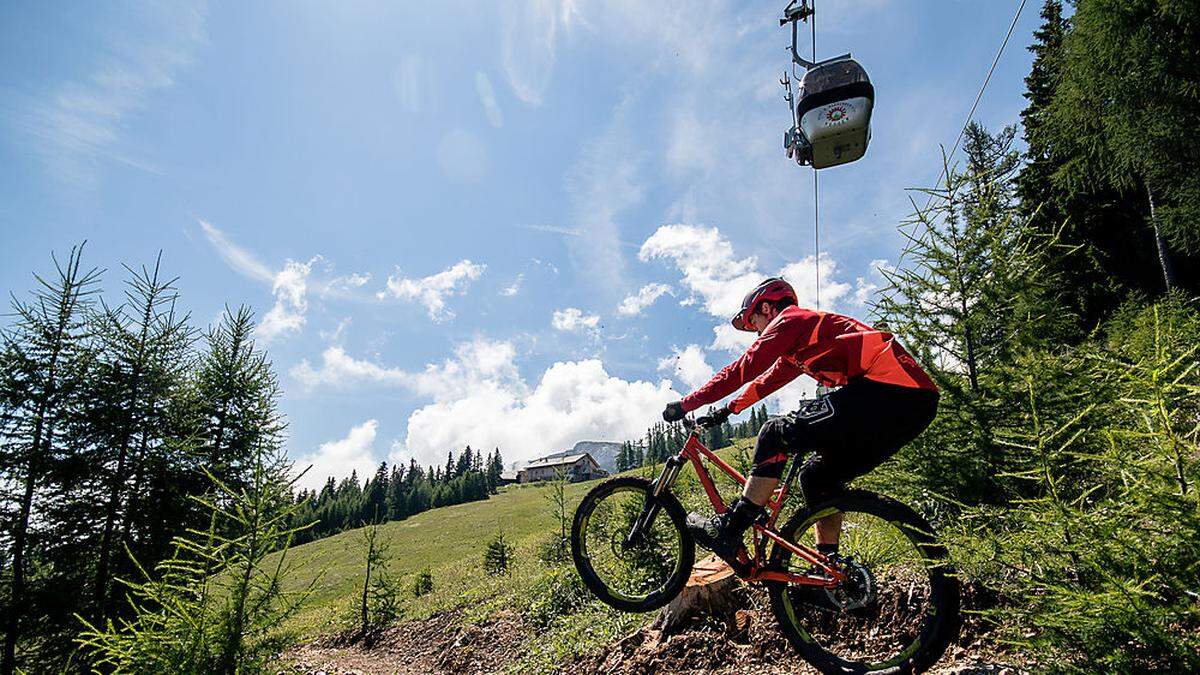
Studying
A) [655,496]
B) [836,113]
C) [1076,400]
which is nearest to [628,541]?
[655,496]

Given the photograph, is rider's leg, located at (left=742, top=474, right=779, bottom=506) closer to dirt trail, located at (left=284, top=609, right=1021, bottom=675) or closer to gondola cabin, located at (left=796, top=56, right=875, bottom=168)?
dirt trail, located at (left=284, top=609, right=1021, bottom=675)

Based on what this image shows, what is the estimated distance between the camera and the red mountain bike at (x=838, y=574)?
12.1 feet

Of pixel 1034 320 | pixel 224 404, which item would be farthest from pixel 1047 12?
pixel 224 404

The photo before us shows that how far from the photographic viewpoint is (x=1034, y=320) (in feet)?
17.6

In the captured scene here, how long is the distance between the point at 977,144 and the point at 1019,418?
35666 millimetres

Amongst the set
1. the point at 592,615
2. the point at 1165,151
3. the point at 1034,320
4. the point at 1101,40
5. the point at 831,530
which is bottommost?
the point at 592,615

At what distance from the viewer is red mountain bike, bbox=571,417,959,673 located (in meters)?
3.69

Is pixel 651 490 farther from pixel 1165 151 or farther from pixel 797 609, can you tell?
pixel 1165 151

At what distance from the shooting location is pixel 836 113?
7699 millimetres

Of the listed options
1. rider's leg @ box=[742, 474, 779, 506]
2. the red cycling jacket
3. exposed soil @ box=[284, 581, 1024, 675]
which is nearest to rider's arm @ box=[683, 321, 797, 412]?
the red cycling jacket

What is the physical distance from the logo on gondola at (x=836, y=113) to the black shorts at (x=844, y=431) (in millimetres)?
5480

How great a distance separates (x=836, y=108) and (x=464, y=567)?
41003mm

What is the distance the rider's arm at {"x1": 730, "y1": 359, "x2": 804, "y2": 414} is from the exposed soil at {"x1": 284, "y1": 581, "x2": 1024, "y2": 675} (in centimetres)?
233

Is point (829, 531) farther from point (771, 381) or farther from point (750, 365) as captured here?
point (750, 365)
